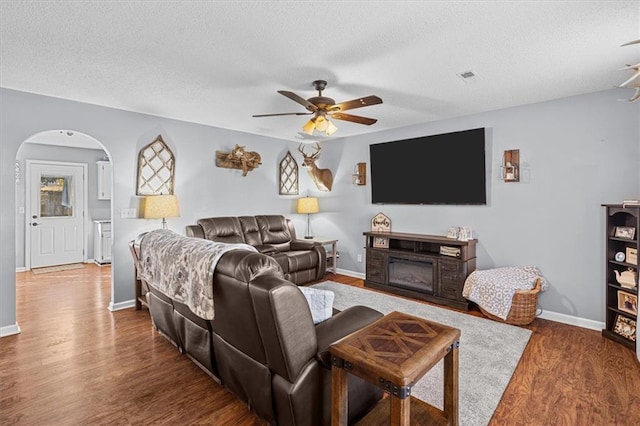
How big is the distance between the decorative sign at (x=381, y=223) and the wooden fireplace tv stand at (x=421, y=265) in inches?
8.7

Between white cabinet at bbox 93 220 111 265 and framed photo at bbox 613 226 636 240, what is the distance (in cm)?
801

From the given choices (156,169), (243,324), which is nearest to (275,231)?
(156,169)

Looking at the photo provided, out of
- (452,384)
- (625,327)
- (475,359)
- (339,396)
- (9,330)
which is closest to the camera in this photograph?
(339,396)

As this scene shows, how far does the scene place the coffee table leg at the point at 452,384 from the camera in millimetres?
1638

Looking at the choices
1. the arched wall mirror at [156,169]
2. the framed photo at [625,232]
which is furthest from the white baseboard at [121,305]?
the framed photo at [625,232]

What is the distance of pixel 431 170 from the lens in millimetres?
4637

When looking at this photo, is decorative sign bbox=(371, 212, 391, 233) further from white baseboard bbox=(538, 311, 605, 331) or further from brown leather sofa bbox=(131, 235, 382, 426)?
brown leather sofa bbox=(131, 235, 382, 426)

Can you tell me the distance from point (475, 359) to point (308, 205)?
12.5 ft

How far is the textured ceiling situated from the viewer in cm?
196

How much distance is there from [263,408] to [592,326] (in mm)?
3556

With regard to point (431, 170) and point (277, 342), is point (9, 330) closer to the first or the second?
point (277, 342)

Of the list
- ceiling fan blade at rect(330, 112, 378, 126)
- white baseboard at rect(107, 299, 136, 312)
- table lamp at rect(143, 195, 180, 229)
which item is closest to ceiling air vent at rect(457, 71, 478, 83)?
ceiling fan blade at rect(330, 112, 378, 126)

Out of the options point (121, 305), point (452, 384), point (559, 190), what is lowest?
point (121, 305)

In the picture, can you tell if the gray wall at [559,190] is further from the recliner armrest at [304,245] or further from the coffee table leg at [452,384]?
the coffee table leg at [452,384]
